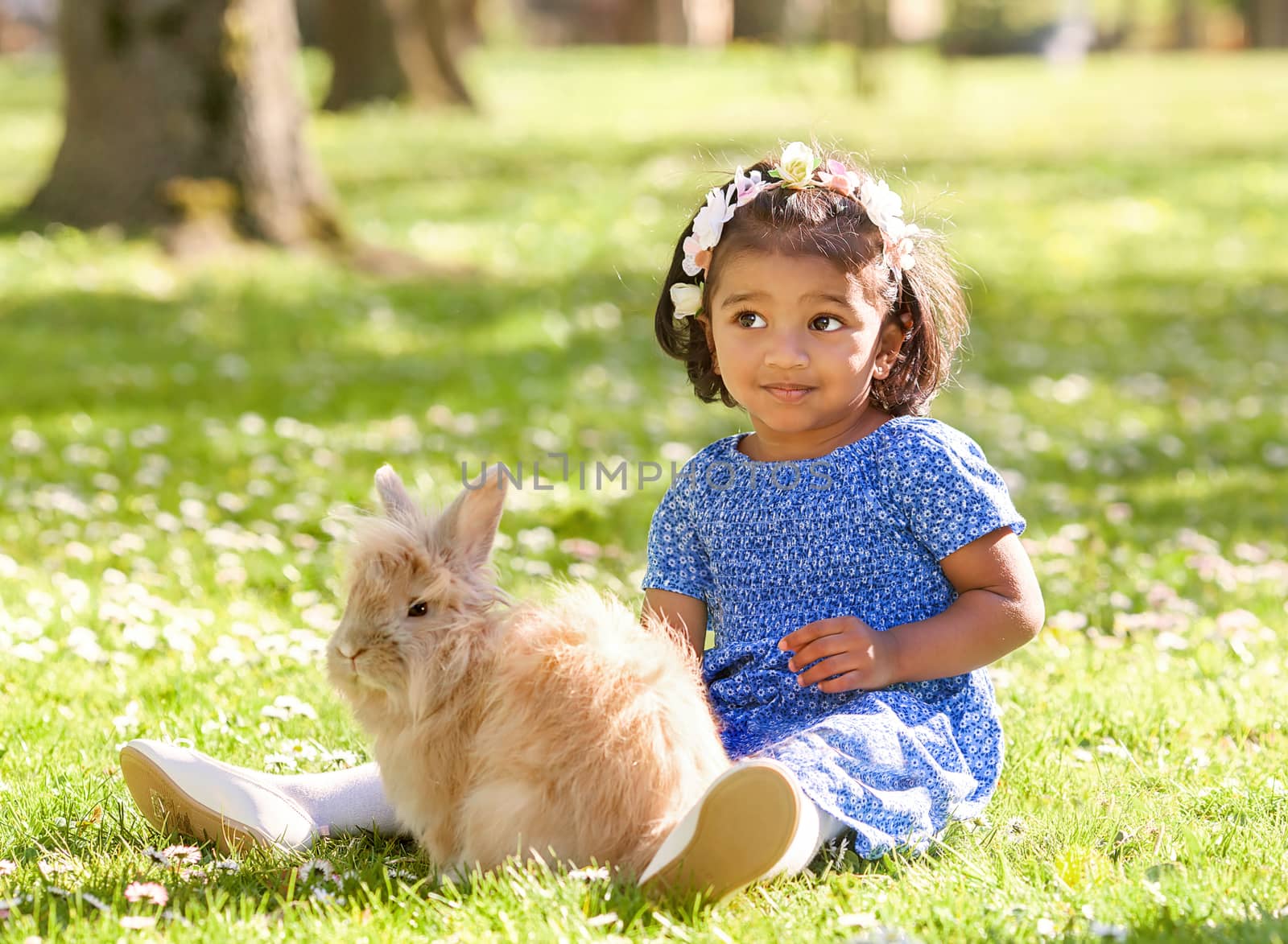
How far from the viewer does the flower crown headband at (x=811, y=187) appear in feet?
10.8

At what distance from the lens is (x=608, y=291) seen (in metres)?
11.7

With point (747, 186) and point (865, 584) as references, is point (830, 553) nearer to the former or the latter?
point (865, 584)

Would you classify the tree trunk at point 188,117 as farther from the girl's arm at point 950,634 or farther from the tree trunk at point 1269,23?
the tree trunk at point 1269,23

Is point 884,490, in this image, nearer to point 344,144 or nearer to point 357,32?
point 344,144

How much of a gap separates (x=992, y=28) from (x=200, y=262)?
2818cm

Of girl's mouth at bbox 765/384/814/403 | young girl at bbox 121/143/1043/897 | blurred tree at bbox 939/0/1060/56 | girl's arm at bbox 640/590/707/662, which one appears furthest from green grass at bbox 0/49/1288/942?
blurred tree at bbox 939/0/1060/56

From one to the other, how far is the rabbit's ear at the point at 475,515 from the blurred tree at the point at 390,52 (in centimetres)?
1931

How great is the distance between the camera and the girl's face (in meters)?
3.22

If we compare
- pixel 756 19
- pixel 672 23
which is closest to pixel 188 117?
pixel 756 19

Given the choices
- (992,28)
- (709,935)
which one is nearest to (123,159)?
(709,935)

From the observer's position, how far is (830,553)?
130 inches

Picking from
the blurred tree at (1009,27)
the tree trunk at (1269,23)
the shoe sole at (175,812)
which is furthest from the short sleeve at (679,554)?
the tree trunk at (1269,23)

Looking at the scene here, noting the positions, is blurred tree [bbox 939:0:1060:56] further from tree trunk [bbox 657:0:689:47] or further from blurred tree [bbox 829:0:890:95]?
blurred tree [bbox 829:0:890:95]

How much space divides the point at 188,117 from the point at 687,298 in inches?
329
